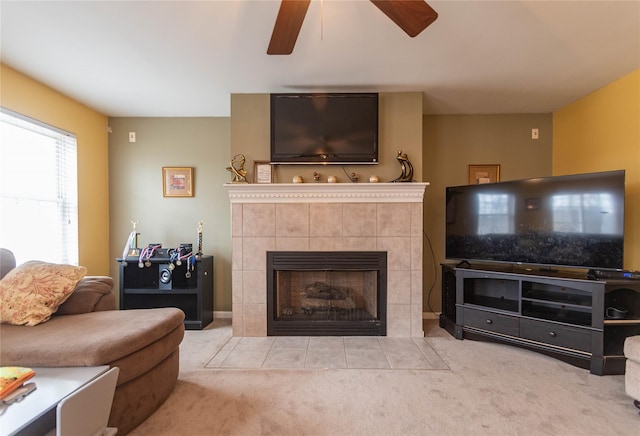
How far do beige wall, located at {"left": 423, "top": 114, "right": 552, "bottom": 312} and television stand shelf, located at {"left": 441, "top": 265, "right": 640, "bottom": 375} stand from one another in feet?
1.28

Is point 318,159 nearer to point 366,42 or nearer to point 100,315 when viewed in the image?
point 366,42

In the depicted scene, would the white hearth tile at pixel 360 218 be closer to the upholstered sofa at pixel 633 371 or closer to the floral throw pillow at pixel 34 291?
the upholstered sofa at pixel 633 371

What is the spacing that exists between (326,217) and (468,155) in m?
2.02

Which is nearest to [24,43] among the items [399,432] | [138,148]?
[138,148]

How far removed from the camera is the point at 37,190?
2.74 metres

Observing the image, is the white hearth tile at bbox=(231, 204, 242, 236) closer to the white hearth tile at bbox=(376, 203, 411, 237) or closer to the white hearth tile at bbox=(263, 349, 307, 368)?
the white hearth tile at bbox=(263, 349, 307, 368)

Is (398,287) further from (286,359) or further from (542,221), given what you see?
(542,221)

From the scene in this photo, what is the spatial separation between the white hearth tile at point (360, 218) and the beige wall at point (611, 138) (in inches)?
90.1

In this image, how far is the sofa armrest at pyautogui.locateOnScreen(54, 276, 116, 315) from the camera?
76.0 inches

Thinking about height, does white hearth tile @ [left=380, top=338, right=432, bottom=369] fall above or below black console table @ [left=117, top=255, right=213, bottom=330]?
below

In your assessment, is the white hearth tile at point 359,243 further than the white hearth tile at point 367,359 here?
Yes

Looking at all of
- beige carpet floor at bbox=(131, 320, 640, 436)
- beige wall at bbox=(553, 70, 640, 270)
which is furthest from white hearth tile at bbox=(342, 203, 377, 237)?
beige wall at bbox=(553, 70, 640, 270)

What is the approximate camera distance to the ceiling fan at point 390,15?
128cm

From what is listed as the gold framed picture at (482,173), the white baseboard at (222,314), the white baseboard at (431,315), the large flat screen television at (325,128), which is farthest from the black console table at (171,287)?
the gold framed picture at (482,173)
